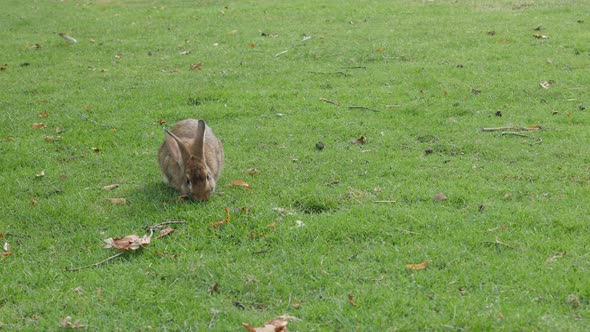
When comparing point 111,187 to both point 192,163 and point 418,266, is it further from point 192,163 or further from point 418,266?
point 418,266

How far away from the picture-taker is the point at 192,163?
650cm

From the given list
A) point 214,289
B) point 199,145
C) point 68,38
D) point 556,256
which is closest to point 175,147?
point 199,145

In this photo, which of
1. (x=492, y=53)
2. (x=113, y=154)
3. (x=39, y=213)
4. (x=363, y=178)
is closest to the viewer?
(x=39, y=213)

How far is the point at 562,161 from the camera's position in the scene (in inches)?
289

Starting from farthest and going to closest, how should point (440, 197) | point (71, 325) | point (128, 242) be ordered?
point (440, 197)
point (128, 242)
point (71, 325)

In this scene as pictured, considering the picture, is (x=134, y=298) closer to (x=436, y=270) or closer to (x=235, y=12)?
(x=436, y=270)

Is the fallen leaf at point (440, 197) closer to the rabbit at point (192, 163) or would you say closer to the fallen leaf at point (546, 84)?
the rabbit at point (192, 163)

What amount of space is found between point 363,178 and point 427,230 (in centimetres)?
141

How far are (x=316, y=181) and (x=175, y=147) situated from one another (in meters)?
1.48

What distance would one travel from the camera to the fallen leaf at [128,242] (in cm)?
573

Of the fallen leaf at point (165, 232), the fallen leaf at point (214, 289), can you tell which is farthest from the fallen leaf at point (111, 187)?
the fallen leaf at point (214, 289)

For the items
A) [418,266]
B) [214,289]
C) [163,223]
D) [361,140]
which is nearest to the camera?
[214,289]

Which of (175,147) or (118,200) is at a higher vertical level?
(175,147)

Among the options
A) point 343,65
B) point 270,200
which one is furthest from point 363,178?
point 343,65
